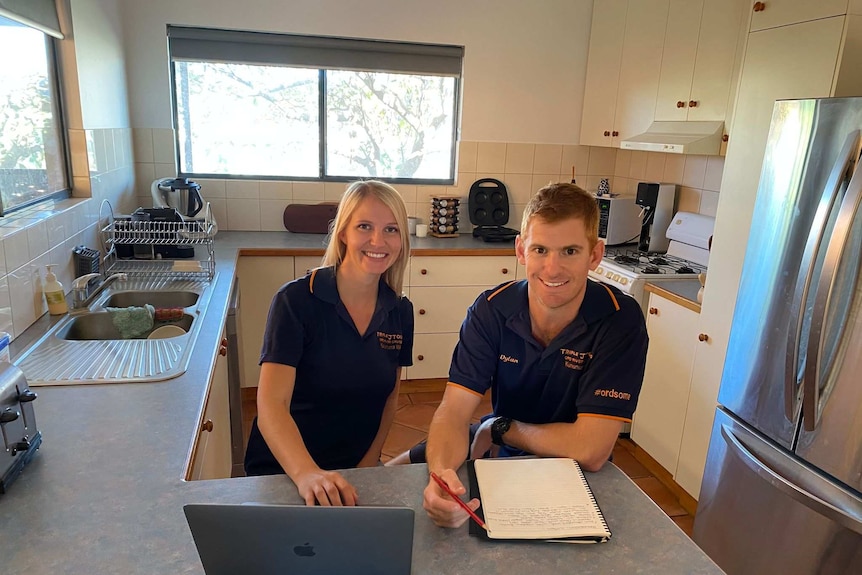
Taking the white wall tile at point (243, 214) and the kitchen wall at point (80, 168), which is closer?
the kitchen wall at point (80, 168)

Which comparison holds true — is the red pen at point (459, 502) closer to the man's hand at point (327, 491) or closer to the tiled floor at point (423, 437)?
the man's hand at point (327, 491)

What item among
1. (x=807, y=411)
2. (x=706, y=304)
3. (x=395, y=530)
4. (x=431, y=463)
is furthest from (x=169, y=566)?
(x=706, y=304)

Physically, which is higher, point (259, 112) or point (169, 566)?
point (259, 112)

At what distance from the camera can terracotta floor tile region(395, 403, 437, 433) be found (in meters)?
3.28

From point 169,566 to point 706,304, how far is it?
211 cm

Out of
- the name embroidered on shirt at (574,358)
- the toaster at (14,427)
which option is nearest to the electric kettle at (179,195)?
the toaster at (14,427)

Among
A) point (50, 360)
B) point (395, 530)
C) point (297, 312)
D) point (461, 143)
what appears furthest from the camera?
point (461, 143)

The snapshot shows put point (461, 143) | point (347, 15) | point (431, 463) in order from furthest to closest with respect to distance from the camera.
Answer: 1. point (461, 143)
2. point (347, 15)
3. point (431, 463)

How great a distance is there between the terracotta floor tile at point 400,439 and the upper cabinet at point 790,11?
230 cm

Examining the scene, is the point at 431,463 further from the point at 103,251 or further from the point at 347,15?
the point at 347,15

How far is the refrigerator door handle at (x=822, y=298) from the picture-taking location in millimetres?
1586

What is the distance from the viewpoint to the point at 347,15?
11.3ft

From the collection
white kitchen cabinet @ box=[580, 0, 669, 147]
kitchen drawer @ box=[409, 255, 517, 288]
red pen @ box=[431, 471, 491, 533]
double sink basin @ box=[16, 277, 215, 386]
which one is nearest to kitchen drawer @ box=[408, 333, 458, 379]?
kitchen drawer @ box=[409, 255, 517, 288]

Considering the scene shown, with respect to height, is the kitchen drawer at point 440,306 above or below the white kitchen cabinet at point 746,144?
below
